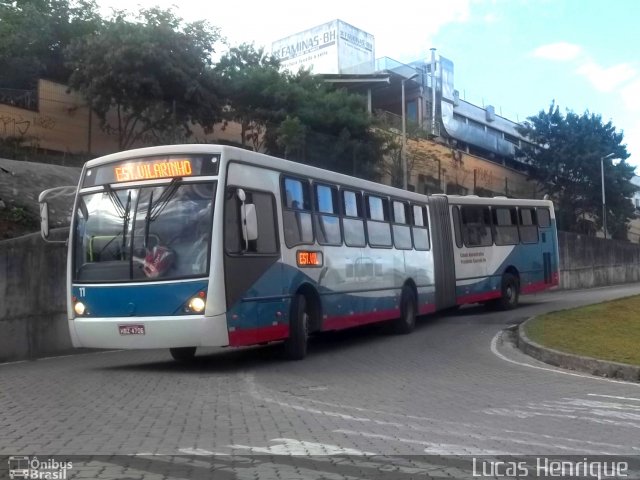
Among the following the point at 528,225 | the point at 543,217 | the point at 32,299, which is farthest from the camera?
the point at 543,217

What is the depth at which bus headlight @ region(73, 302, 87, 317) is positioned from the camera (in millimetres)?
12140

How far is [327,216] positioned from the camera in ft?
49.8

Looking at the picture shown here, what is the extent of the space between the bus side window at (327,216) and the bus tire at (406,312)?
3784 millimetres

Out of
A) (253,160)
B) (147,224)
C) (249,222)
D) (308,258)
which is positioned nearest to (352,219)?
(308,258)

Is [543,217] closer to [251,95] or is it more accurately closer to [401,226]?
[401,226]

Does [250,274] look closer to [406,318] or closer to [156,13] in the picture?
[406,318]

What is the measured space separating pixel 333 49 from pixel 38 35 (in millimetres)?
29971

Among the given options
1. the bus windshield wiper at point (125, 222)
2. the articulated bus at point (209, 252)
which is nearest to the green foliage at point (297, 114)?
the articulated bus at point (209, 252)

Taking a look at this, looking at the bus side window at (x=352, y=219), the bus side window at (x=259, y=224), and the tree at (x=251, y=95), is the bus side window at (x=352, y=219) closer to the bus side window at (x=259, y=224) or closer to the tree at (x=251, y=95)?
the bus side window at (x=259, y=224)

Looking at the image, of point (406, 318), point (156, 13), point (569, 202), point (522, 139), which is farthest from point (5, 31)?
Answer: point (522, 139)

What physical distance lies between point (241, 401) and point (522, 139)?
57.8 meters

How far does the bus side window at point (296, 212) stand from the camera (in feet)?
44.7

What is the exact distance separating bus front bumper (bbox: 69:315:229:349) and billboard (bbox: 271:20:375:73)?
152 ft

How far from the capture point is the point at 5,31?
29.0 meters
